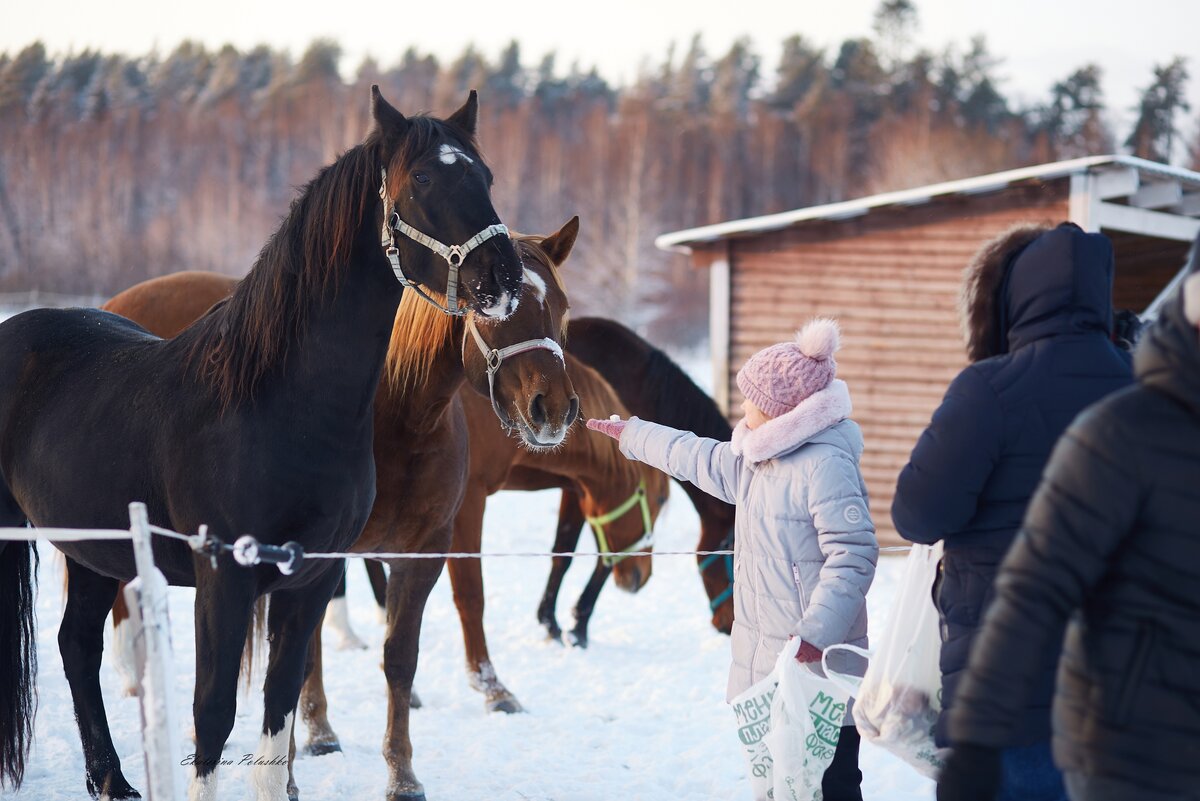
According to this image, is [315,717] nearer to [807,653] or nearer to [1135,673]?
[807,653]

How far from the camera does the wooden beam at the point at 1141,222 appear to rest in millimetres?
7977

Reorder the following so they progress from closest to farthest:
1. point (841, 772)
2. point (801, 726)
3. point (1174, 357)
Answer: point (1174, 357) < point (801, 726) < point (841, 772)

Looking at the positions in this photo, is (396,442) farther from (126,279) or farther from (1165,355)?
(126,279)

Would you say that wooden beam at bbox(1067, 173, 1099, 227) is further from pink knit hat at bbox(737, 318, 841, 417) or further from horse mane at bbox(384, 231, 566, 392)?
pink knit hat at bbox(737, 318, 841, 417)

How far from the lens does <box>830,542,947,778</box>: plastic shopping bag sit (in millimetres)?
2084

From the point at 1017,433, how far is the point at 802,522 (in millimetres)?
715

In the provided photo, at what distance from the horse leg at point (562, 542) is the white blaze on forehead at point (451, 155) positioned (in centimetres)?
427

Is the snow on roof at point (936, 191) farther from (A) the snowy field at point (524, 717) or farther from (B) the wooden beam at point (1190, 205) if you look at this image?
(A) the snowy field at point (524, 717)

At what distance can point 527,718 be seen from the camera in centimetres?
482

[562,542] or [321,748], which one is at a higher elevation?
[562,542]

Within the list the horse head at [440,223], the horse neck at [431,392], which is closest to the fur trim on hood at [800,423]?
the horse head at [440,223]

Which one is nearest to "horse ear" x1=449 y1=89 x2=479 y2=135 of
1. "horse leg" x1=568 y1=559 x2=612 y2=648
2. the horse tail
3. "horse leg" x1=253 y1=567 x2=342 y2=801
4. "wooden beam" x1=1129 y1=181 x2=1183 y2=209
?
"horse leg" x1=253 y1=567 x2=342 y2=801

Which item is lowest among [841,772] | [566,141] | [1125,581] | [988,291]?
[841,772]

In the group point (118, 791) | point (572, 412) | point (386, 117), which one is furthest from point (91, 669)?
point (386, 117)
